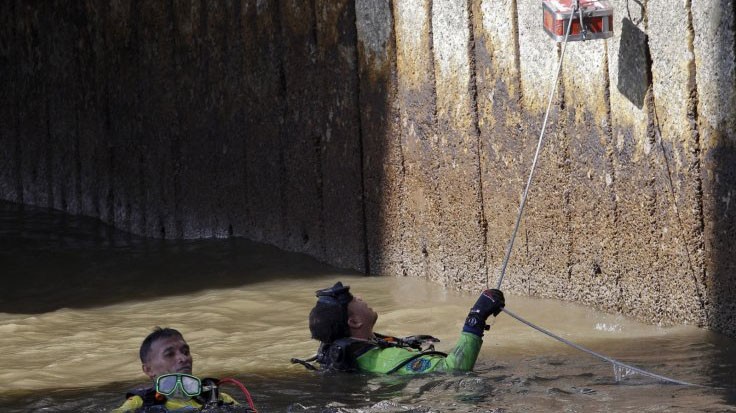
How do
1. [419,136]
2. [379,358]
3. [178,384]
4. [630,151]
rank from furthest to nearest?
[419,136], [630,151], [379,358], [178,384]

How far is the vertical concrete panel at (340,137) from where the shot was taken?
8.59 metres

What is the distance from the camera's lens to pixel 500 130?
724 cm

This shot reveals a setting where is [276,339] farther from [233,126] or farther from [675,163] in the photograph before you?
[233,126]

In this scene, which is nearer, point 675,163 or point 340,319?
point 340,319

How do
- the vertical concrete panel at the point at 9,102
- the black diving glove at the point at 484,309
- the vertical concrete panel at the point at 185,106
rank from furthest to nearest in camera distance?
the vertical concrete panel at the point at 9,102
the vertical concrete panel at the point at 185,106
the black diving glove at the point at 484,309

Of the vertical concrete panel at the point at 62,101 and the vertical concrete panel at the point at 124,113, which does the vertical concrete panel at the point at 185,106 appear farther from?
the vertical concrete panel at the point at 62,101

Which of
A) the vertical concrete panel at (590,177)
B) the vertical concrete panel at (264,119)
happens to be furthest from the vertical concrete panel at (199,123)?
the vertical concrete panel at (590,177)

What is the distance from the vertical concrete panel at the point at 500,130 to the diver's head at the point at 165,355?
2712mm

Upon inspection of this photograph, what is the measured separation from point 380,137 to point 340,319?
109 inches

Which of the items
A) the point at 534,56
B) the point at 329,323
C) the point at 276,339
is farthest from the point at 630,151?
the point at 276,339

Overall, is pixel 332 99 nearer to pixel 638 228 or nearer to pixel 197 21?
pixel 197 21

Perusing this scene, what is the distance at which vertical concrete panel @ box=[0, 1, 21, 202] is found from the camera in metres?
13.8

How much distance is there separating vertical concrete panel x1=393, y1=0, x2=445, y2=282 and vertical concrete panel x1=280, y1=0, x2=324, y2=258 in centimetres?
105

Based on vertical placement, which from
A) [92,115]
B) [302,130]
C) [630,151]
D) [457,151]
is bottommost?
[630,151]
